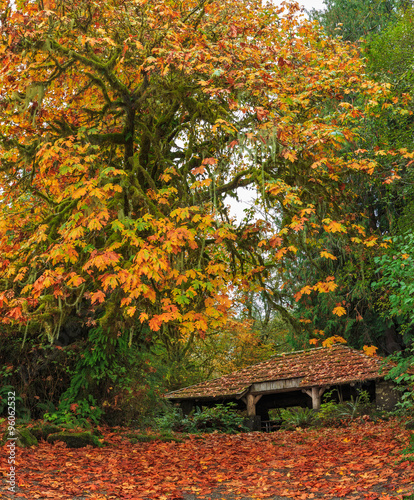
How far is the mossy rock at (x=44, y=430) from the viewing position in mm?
8680

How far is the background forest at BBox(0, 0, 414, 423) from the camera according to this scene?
7723mm

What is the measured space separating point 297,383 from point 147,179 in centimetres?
984

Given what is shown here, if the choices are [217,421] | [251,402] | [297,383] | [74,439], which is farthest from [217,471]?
[251,402]

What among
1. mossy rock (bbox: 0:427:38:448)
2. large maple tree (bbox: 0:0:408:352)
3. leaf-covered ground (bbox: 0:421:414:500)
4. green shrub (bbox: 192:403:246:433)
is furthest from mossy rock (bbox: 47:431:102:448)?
green shrub (bbox: 192:403:246:433)

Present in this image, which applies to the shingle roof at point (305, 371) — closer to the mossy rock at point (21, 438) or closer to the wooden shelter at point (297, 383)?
the wooden shelter at point (297, 383)

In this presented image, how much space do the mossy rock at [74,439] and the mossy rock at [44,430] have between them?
216 millimetres

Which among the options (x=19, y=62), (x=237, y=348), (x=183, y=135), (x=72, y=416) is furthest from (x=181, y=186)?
(x=237, y=348)

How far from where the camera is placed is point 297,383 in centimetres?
1608

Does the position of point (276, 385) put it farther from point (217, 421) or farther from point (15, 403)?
point (15, 403)

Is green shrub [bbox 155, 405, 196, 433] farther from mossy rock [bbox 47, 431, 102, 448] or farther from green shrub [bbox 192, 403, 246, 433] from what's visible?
mossy rock [bbox 47, 431, 102, 448]

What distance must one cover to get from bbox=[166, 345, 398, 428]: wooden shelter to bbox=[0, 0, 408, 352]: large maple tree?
6.24m

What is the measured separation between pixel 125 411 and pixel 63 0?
28.0 feet

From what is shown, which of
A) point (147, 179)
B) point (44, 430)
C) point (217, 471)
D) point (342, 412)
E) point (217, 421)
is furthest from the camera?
point (217, 421)

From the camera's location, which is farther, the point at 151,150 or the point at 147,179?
the point at 151,150
